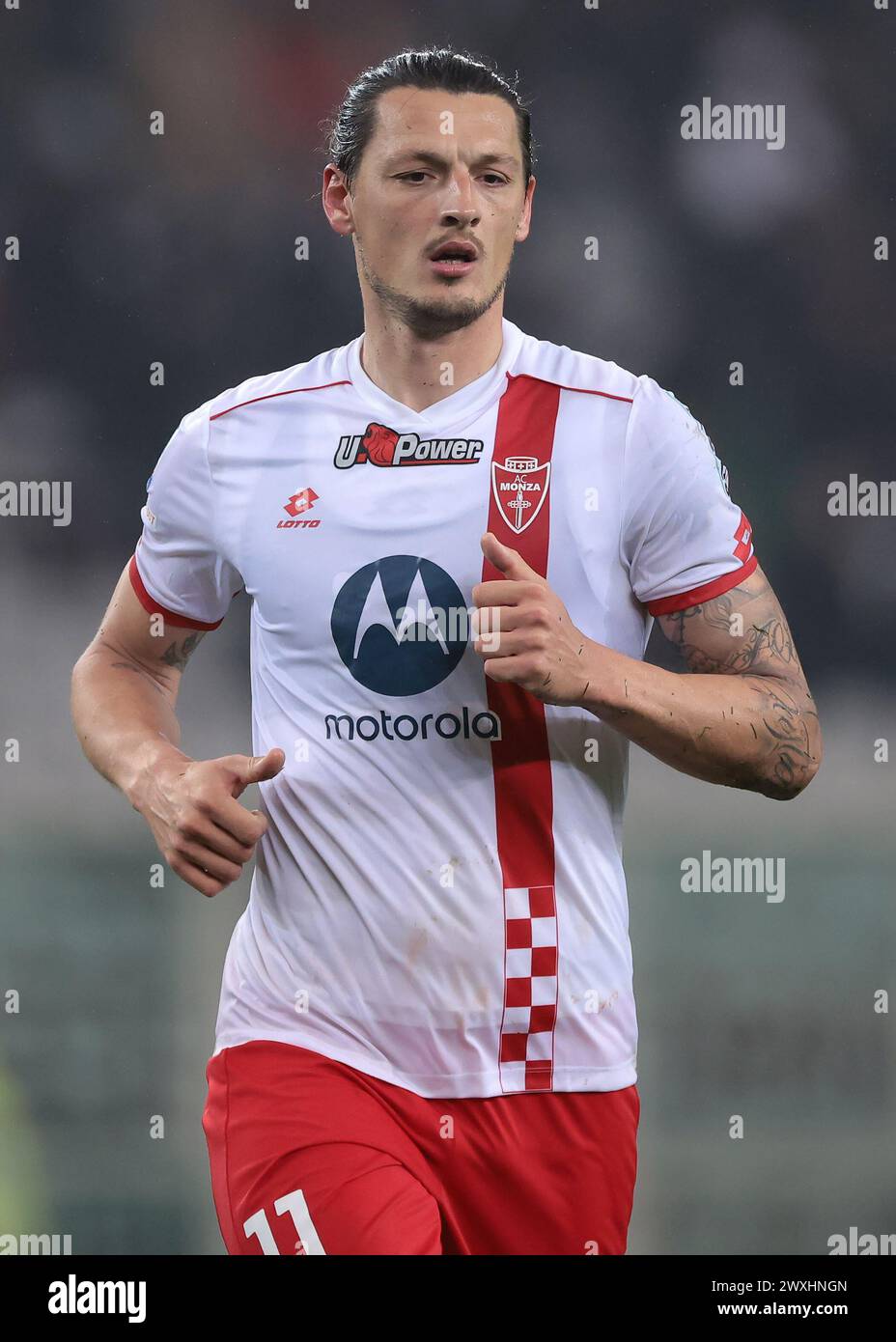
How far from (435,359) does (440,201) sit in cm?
23

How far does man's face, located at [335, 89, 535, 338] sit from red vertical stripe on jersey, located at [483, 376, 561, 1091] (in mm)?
383

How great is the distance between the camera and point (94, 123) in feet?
16.6

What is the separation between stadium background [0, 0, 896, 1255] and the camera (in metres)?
3.95

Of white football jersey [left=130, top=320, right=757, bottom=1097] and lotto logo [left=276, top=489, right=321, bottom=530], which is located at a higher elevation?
lotto logo [left=276, top=489, right=321, bottom=530]

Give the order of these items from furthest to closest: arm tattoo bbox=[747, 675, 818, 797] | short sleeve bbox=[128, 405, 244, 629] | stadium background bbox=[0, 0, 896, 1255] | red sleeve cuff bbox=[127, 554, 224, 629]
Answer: stadium background bbox=[0, 0, 896, 1255]
red sleeve cuff bbox=[127, 554, 224, 629]
short sleeve bbox=[128, 405, 244, 629]
arm tattoo bbox=[747, 675, 818, 797]

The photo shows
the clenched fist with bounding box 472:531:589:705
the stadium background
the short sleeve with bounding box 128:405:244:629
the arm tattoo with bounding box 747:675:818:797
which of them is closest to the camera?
the clenched fist with bounding box 472:531:589:705

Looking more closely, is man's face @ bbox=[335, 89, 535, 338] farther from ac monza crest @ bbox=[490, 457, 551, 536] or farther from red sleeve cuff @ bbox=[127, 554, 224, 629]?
red sleeve cuff @ bbox=[127, 554, 224, 629]

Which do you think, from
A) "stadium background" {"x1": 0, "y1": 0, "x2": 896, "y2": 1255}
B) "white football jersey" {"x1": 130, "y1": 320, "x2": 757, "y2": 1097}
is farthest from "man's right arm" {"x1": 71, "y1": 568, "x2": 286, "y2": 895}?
"stadium background" {"x1": 0, "y1": 0, "x2": 896, "y2": 1255}

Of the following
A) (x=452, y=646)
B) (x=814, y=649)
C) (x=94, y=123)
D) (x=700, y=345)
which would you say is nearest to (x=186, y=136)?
(x=94, y=123)

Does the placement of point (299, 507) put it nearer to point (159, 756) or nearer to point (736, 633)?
point (159, 756)

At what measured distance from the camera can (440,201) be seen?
2.22m

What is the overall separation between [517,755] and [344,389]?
64 cm

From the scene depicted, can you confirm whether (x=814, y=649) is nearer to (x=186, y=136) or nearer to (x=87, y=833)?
(x=87, y=833)

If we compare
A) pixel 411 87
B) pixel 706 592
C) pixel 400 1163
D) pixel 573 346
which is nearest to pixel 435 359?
pixel 411 87
